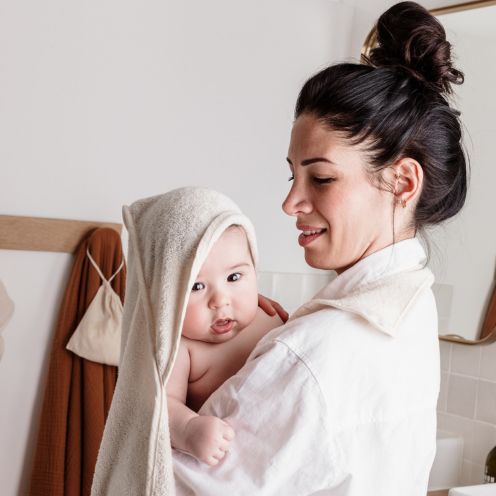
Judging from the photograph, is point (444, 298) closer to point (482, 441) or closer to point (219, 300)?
point (482, 441)

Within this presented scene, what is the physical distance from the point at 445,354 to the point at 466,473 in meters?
0.41

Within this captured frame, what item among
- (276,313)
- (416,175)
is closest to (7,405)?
(276,313)

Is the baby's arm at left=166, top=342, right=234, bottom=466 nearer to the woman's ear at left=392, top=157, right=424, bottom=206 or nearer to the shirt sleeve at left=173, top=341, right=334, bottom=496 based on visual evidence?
the shirt sleeve at left=173, top=341, right=334, bottom=496

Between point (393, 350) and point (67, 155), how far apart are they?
137 centimetres

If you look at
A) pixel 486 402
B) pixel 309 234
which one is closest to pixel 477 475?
pixel 486 402

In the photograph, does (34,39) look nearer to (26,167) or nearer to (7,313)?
(26,167)

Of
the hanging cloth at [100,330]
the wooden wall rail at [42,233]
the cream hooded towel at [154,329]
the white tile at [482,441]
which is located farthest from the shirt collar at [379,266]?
the white tile at [482,441]

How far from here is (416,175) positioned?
855 millimetres

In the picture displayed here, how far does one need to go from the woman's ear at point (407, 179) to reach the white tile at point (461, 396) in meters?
1.33

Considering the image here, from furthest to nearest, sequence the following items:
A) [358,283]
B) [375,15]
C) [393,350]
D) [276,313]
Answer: [375,15], [276,313], [358,283], [393,350]

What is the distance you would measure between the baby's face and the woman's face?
0.54 feet

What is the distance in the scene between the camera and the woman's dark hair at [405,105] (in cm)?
84

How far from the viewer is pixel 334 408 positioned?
2.28ft

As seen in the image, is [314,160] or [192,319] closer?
[314,160]
